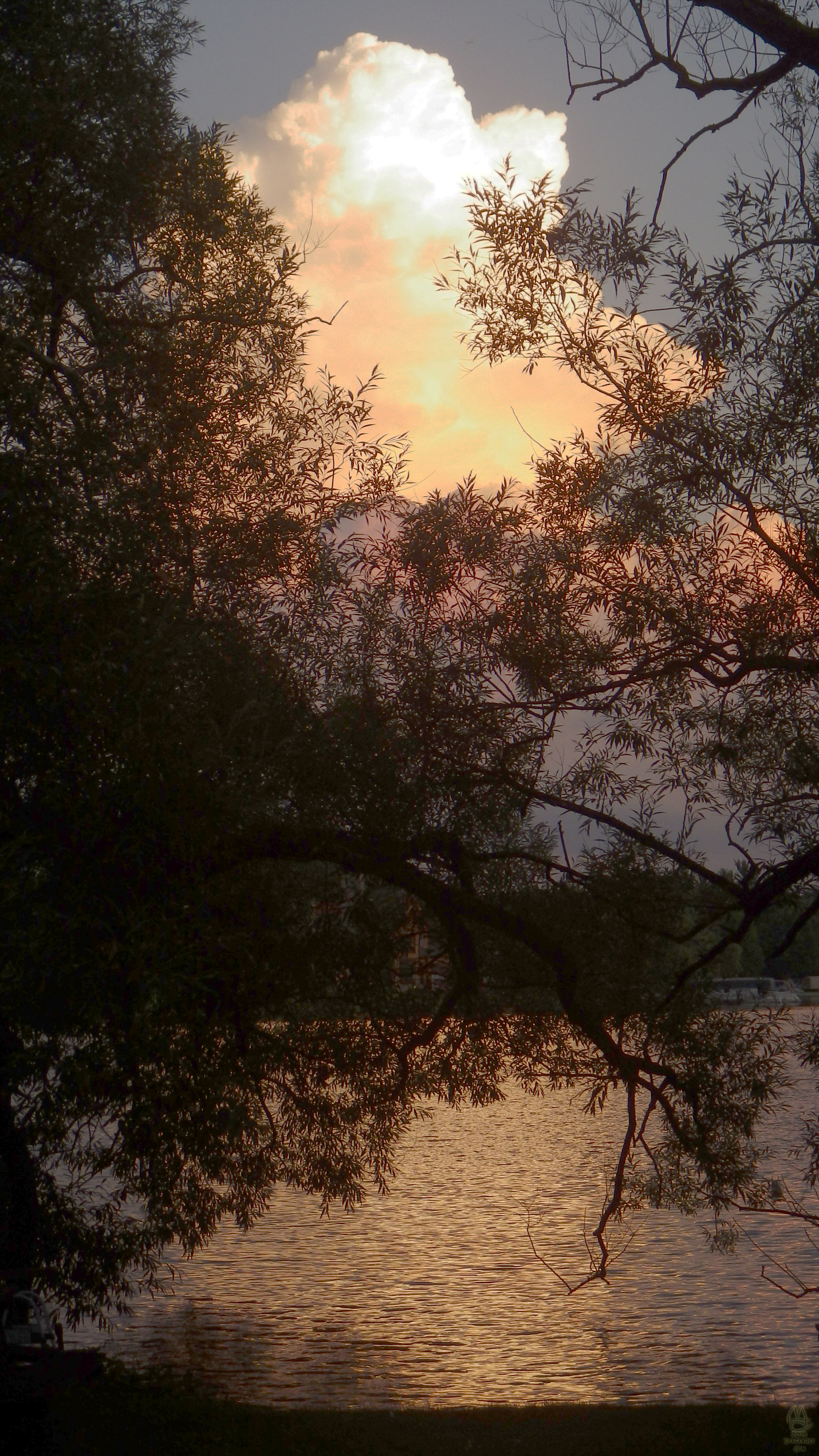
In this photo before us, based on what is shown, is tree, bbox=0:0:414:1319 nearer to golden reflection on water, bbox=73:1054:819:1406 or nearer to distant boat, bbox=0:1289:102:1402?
distant boat, bbox=0:1289:102:1402

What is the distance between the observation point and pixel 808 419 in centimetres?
1140

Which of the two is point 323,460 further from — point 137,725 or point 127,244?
point 137,725

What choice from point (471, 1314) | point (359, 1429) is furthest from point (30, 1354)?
point (471, 1314)

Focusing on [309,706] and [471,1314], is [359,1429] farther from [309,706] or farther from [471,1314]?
[471,1314]

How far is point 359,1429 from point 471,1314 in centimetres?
1184

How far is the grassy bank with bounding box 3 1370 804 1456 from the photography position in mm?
9953

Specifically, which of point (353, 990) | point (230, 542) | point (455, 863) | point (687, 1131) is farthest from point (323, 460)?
point (687, 1131)

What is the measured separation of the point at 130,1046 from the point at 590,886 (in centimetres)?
513

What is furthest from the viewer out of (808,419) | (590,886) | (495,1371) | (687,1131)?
(495,1371)

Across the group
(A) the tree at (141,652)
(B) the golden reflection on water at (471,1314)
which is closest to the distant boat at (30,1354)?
(A) the tree at (141,652)

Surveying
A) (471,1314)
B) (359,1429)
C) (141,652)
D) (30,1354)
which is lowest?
(471,1314)

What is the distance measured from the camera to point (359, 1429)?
39.0 feet

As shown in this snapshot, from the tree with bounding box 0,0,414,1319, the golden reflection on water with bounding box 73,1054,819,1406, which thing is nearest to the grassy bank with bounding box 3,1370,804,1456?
the tree with bounding box 0,0,414,1319

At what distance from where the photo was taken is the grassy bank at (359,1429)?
9.95 meters
